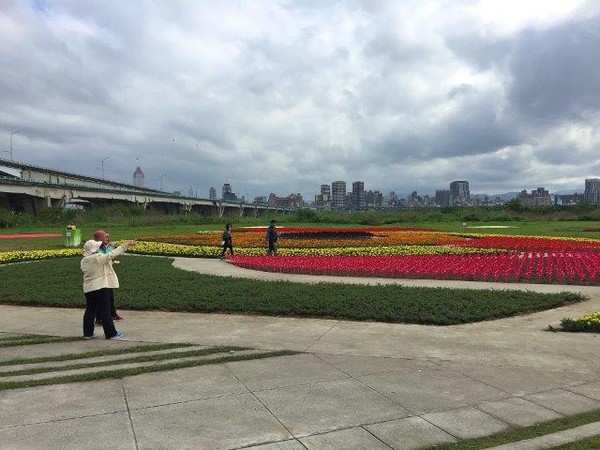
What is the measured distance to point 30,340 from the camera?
25.6ft

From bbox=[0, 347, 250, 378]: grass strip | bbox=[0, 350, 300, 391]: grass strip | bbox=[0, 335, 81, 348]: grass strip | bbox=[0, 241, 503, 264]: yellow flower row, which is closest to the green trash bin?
bbox=[0, 241, 503, 264]: yellow flower row

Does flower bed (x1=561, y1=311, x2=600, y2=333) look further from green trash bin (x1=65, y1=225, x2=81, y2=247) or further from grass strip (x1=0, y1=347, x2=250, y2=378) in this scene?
green trash bin (x1=65, y1=225, x2=81, y2=247)

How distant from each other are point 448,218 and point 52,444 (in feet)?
234

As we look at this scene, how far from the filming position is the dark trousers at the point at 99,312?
25.9 ft

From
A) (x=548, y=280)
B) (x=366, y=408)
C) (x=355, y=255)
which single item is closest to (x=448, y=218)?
(x=355, y=255)

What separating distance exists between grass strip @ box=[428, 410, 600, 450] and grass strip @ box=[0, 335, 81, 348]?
19.6ft

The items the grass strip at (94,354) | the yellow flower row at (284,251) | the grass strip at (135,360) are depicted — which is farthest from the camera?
the yellow flower row at (284,251)

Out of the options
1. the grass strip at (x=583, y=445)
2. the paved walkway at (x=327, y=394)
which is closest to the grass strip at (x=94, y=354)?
the paved walkway at (x=327, y=394)

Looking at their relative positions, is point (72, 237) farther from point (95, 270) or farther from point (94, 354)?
point (94, 354)

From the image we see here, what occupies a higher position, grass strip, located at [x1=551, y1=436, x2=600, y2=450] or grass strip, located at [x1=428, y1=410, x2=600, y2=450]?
grass strip, located at [x1=551, y1=436, x2=600, y2=450]

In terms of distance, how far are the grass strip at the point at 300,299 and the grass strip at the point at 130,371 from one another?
9.51ft

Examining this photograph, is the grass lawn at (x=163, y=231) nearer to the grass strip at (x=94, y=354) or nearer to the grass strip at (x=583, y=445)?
the grass strip at (x=94, y=354)

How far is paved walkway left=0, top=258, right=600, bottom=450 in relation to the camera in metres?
4.42

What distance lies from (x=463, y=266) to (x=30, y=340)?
12.0 metres
